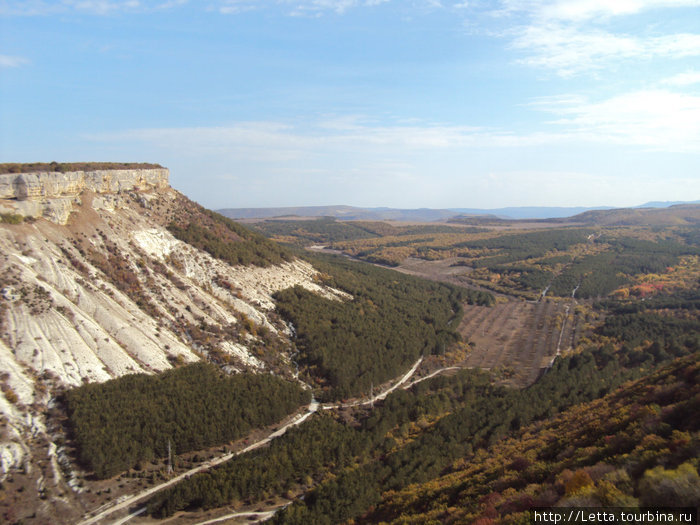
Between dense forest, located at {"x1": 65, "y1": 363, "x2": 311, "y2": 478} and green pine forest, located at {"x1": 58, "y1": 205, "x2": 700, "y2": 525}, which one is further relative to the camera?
dense forest, located at {"x1": 65, "y1": 363, "x2": 311, "y2": 478}

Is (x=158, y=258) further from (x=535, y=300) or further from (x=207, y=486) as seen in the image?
(x=535, y=300)

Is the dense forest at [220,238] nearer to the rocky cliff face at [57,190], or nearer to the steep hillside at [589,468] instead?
the rocky cliff face at [57,190]

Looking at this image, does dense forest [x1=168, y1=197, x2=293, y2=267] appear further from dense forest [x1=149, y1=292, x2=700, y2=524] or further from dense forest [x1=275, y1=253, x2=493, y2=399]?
dense forest [x1=149, y1=292, x2=700, y2=524]

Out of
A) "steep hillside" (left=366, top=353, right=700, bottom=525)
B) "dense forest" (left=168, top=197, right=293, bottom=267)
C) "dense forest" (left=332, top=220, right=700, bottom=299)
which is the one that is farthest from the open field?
"dense forest" (left=168, top=197, right=293, bottom=267)

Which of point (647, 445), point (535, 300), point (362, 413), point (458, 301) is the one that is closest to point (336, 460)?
point (362, 413)

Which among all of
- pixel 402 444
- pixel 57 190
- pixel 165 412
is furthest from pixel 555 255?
pixel 57 190
